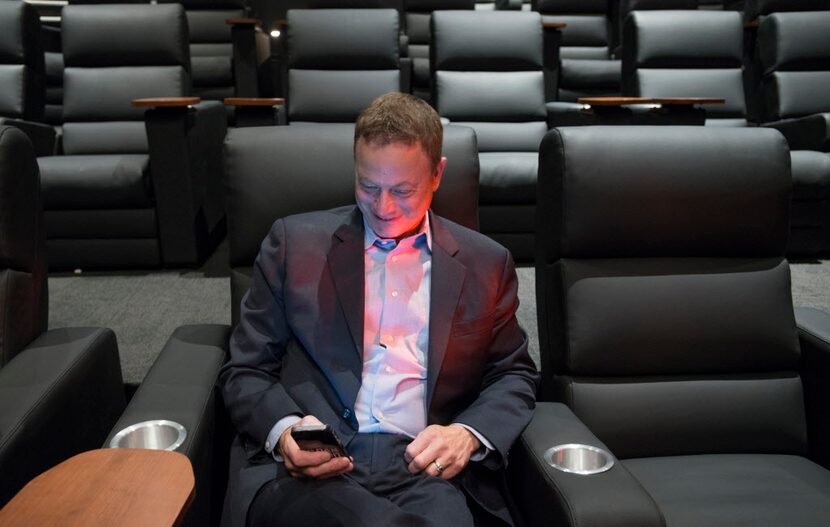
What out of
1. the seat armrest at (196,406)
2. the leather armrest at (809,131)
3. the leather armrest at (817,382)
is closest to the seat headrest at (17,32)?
the seat armrest at (196,406)

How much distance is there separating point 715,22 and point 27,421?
341 cm

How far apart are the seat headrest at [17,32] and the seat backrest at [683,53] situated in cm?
277

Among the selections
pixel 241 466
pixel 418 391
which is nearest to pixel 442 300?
pixel 418 391

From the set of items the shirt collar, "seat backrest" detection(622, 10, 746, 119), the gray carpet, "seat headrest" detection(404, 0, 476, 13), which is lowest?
the gray carpet

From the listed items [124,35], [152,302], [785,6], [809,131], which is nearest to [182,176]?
[152,302]

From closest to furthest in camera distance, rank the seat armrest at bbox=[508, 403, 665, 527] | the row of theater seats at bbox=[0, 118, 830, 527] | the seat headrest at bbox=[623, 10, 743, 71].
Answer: the seat armrest at bbox=[508, 403, 665, 527]
the row of theater seats at bbox=[0, 118, 830, 527]
the seat headrest at bbox=[623, 10, 743, 71]

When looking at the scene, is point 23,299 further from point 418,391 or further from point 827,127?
point 827,127

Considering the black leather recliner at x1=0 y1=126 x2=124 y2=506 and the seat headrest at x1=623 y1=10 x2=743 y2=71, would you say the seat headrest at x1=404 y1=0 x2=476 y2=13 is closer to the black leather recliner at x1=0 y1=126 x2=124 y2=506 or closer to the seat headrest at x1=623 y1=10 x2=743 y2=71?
the seat headrest at x1=623 y1=10 x2=743 y2=71

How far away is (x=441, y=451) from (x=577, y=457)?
7.4 inches

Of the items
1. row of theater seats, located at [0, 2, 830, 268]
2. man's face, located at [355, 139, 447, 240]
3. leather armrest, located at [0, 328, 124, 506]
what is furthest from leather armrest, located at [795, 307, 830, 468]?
row of theater seats, located at [0, 2, 830, 268]

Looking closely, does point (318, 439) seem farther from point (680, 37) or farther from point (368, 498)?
point (680, 37)

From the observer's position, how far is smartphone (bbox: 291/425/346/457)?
89 cm

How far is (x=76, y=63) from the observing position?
3225 mm

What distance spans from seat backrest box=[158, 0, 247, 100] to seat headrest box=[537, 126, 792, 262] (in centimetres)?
349
